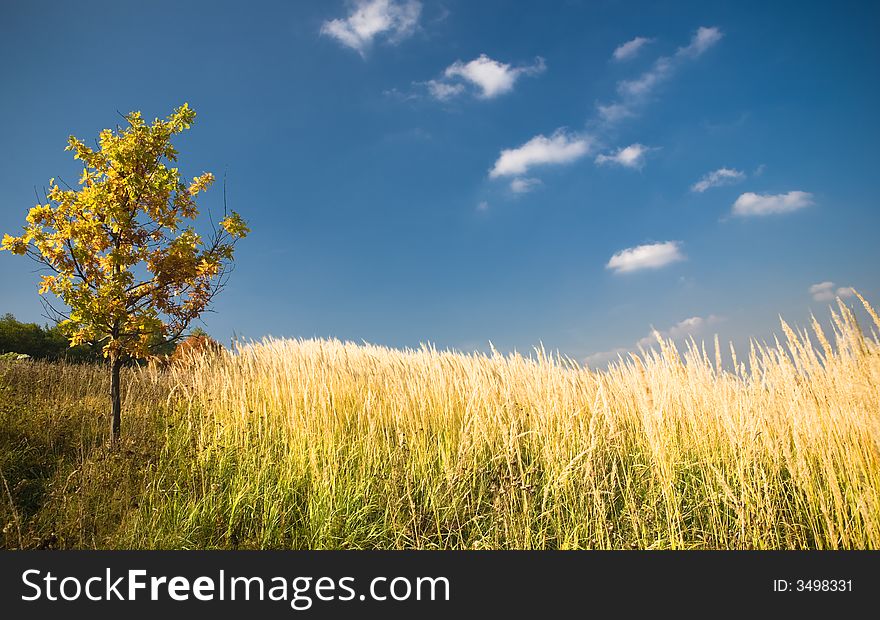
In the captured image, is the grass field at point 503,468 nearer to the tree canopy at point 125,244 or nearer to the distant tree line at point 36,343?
the tree canopy at point 125,244

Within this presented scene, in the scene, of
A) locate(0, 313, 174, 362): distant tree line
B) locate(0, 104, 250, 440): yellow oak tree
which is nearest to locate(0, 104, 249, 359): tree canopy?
locate(0, 104, 250, 440): yellow oak tree

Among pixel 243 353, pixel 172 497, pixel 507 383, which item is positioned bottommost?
pixel 172 497

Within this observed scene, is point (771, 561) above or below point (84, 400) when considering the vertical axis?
below

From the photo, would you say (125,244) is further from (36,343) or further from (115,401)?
(36,343)

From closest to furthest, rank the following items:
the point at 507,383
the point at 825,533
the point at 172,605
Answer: the point at 172,605
the point at 825,533
the point at 507,383

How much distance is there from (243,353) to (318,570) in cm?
611

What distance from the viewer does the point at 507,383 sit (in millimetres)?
5723

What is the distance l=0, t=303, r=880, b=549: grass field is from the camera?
12.2 ft

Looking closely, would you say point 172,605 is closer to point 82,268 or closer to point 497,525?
point 497,525

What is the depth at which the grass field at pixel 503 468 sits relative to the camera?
146 inches

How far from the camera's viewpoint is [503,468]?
4180 mm

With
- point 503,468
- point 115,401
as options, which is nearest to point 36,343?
point 115,401

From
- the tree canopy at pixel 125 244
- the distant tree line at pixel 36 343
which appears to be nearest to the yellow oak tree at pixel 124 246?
the tree canopy at pixel 125 244

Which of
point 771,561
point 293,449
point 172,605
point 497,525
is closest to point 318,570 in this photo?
point 172,605
